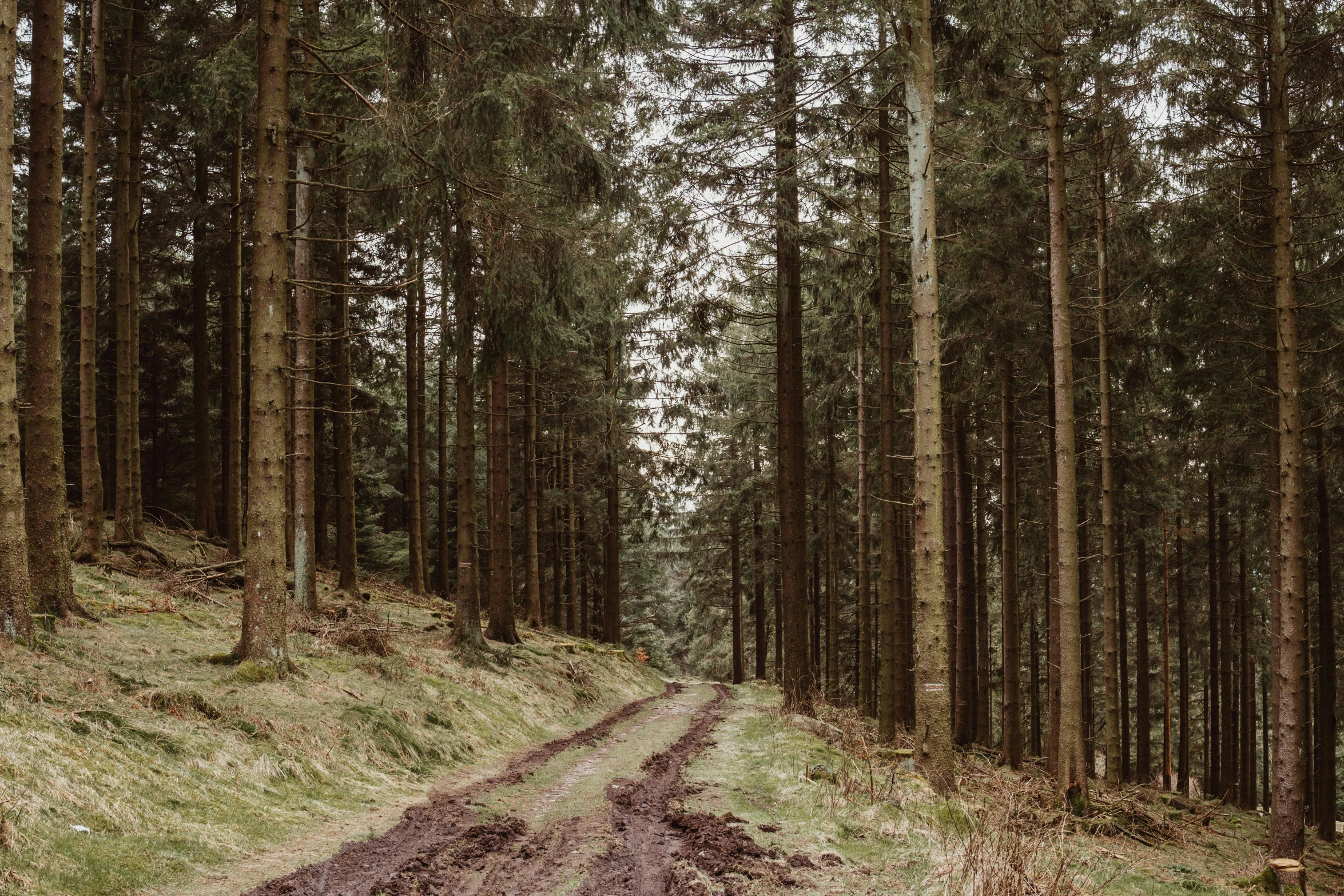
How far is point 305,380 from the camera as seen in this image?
12.4 m

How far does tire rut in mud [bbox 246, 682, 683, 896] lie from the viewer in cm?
497

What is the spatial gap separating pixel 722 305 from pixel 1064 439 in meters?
6.20

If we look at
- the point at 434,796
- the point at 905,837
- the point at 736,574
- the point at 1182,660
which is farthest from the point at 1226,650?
the point at 434,796

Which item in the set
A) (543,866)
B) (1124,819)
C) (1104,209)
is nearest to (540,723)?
(543,866)

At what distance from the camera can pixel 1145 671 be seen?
2634cm

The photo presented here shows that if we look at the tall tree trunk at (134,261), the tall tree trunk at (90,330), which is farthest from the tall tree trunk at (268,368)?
the tall tree trunk at (134,261)

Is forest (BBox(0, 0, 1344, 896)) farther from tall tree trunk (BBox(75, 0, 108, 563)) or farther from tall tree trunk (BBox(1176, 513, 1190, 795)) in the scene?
tall tree trunk (BBox(1176, 513, 1190, 795))

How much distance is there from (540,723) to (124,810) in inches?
318

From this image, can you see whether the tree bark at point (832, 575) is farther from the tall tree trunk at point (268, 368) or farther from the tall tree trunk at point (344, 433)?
the tall tree trunk at point (268, 368)

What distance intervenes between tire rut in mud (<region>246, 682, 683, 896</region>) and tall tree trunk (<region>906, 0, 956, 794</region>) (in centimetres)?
445

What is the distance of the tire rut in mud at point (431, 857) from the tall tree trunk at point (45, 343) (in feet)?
17.0

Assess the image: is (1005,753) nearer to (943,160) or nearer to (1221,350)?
(1221,350)

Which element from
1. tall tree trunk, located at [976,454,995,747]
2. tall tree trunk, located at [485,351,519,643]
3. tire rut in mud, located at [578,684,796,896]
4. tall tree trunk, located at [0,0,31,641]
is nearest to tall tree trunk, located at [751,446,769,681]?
tall tree trunk, located at [976,454,995,747]

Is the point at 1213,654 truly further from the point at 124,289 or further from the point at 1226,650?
the point at 124,289
